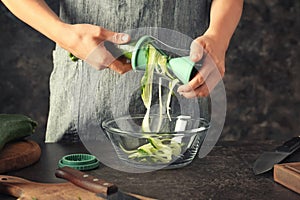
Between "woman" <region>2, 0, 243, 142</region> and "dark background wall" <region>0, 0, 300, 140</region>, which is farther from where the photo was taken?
"dark background wall" <region>0, 0, 300, 140</region>

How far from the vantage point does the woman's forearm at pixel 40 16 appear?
1737 mm

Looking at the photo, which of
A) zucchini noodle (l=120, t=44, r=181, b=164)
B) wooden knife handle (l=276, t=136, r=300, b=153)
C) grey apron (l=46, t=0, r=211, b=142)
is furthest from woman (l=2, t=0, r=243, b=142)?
wooden knife handle (l=276, t=136, r=300, b=153)

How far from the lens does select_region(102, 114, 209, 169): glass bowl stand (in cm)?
154

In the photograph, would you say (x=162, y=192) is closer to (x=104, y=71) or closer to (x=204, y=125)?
(x=204, y=125)

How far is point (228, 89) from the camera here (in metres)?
3.43

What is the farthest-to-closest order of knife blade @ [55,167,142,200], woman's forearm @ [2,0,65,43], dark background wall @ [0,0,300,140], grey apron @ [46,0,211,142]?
1. dark background wall @ [0,0,300,140]
2. grey apron @ [46,0,211,142]
3. woman's forearm @ [2,0,65,43]
4. knife blade @ [55,167,142,200]

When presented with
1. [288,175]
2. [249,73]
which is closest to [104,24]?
[288,175]

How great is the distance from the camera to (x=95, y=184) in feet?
4.57

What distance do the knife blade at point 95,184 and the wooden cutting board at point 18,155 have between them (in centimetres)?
15

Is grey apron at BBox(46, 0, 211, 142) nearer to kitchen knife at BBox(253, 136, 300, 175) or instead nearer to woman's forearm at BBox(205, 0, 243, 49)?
woman's forearm at BBox(205, 0, 243, 49)

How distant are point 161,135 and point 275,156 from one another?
304mm

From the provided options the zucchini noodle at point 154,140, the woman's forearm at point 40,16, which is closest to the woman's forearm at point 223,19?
the zucchini noodle at point 154,140

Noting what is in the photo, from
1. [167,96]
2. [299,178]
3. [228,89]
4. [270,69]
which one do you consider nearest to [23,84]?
[228,89]

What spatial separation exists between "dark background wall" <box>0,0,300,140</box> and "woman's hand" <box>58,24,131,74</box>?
5.03 ft
